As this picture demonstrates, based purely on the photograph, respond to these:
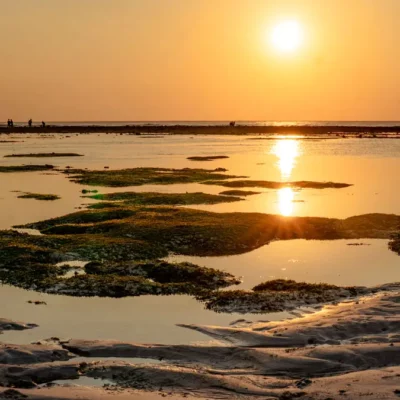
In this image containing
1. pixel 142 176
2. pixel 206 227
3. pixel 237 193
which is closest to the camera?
pixel 206 227

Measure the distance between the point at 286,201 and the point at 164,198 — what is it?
265 inches

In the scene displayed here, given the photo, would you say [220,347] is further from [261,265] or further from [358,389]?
[261,265]

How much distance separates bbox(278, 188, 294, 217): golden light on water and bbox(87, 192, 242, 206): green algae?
2.62 metres

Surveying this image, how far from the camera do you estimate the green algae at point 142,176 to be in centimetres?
4247

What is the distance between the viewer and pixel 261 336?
39.3 ft

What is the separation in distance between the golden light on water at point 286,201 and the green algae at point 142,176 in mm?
7568

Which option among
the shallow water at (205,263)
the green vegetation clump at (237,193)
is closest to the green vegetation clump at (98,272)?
the shallow water at (205,263)

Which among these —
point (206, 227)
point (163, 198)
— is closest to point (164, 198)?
point (163, 198)

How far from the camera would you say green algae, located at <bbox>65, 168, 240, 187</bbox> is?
139 ft

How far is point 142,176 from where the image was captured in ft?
151

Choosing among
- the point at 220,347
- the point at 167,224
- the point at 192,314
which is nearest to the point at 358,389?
the point at 220,347

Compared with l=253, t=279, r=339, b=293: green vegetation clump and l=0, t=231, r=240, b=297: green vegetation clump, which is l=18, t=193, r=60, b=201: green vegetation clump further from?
l=253, t=279, r=339, b=293: green vegetation clump

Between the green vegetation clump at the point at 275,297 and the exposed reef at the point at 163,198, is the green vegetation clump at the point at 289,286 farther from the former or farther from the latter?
the exposed reef at the point at 163,198

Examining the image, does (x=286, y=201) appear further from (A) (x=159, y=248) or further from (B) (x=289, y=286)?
(B) (x=289, y=286)
